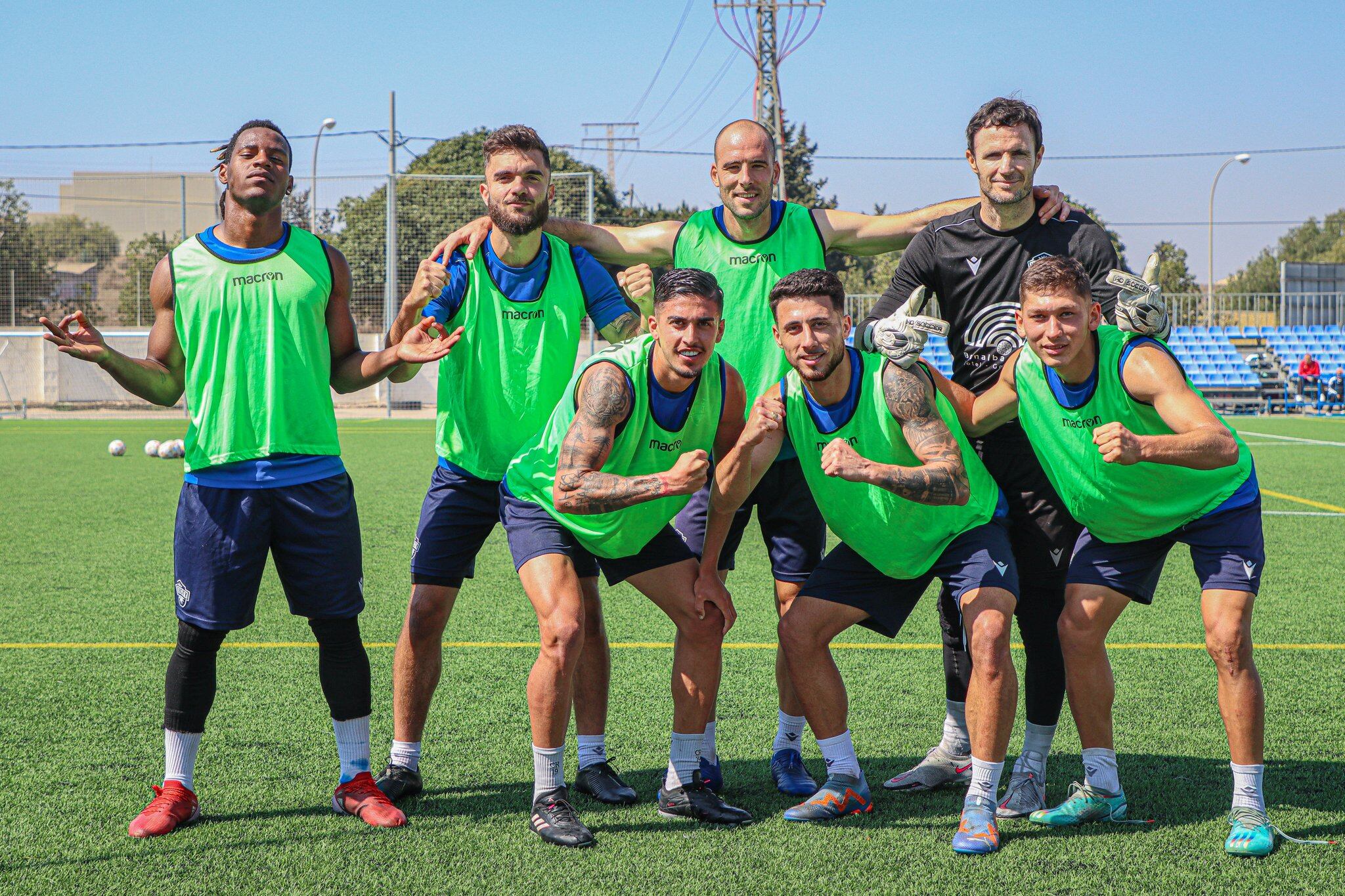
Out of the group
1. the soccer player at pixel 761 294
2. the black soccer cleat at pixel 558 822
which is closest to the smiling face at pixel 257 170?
the soccer player at pixel 761 294

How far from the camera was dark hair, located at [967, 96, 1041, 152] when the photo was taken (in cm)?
438

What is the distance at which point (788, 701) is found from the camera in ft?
15.4

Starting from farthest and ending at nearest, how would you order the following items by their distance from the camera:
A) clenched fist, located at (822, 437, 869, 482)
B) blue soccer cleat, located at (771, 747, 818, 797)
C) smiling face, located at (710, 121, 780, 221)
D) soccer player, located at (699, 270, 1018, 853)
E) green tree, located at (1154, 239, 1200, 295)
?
green tree, located at (1154, 239, 1200, 295), smiling face, located at (710, 121, 780, 221), blue soccer cleat, located at (771, 747, 818, 797), soccer player, located at (699, 270, 1018, 853), clenched fist, located at (822, 437, 869, 482)

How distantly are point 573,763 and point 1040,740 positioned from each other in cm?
190

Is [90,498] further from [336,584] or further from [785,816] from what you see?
[785,816]

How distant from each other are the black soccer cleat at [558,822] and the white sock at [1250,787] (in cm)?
220

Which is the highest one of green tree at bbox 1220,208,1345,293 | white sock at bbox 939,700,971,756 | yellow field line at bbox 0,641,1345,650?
green tree at bbox 1220,208,1345,293

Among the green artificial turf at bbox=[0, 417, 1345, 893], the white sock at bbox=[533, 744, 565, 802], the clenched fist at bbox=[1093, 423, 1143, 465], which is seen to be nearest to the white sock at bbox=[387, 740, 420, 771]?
the green artificial turf at bbox=[0, 417, 1345, 893]

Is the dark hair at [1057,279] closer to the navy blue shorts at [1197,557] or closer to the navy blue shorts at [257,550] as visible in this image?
the navy blue shorts at [1197,557]

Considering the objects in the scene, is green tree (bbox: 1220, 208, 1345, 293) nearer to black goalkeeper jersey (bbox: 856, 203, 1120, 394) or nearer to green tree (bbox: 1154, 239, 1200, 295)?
green tree (bbox: 1154, 239, 1200, 295)

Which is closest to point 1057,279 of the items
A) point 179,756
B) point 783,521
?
point 783,521

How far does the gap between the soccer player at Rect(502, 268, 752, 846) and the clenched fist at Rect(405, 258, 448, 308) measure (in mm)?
639

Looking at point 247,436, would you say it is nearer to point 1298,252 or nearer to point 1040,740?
point 1040,740

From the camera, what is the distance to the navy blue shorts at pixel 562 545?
13.8 feet
